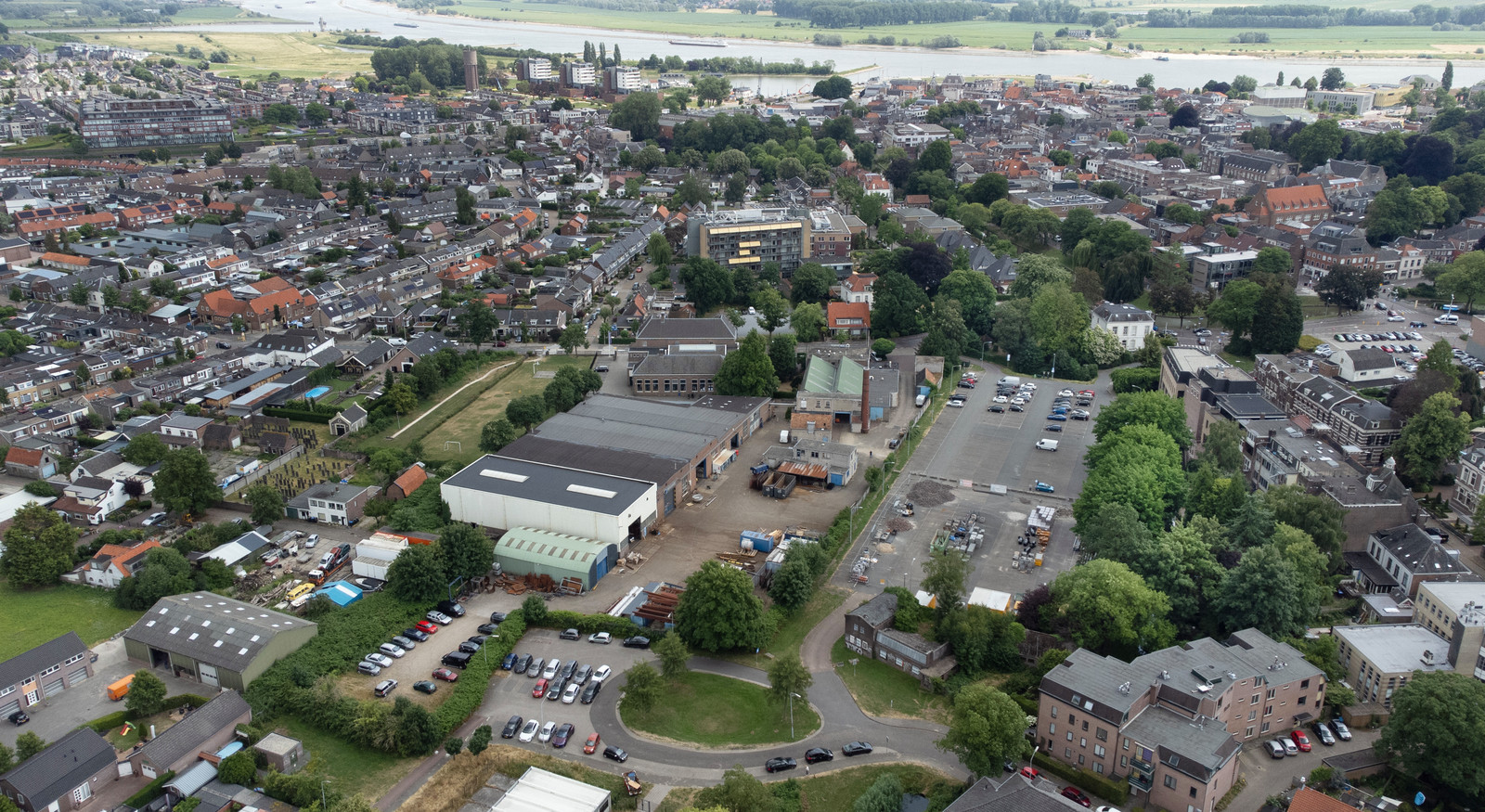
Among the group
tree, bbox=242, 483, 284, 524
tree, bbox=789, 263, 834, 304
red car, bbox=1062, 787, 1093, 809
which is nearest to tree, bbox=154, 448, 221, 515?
tree, bbox=242, 483, 284, 524

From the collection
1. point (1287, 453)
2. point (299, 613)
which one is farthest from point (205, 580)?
point (1287, 453)

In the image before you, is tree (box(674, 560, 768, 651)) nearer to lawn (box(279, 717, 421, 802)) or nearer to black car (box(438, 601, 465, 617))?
black car (box(438, 601, 465, 617))

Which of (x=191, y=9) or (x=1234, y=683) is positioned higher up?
(x=191, y=9)

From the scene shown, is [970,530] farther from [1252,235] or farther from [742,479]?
[1252,235]

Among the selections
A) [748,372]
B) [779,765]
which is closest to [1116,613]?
[779,765]

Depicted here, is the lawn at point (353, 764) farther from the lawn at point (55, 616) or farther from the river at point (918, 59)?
the river at point (918, 59)
